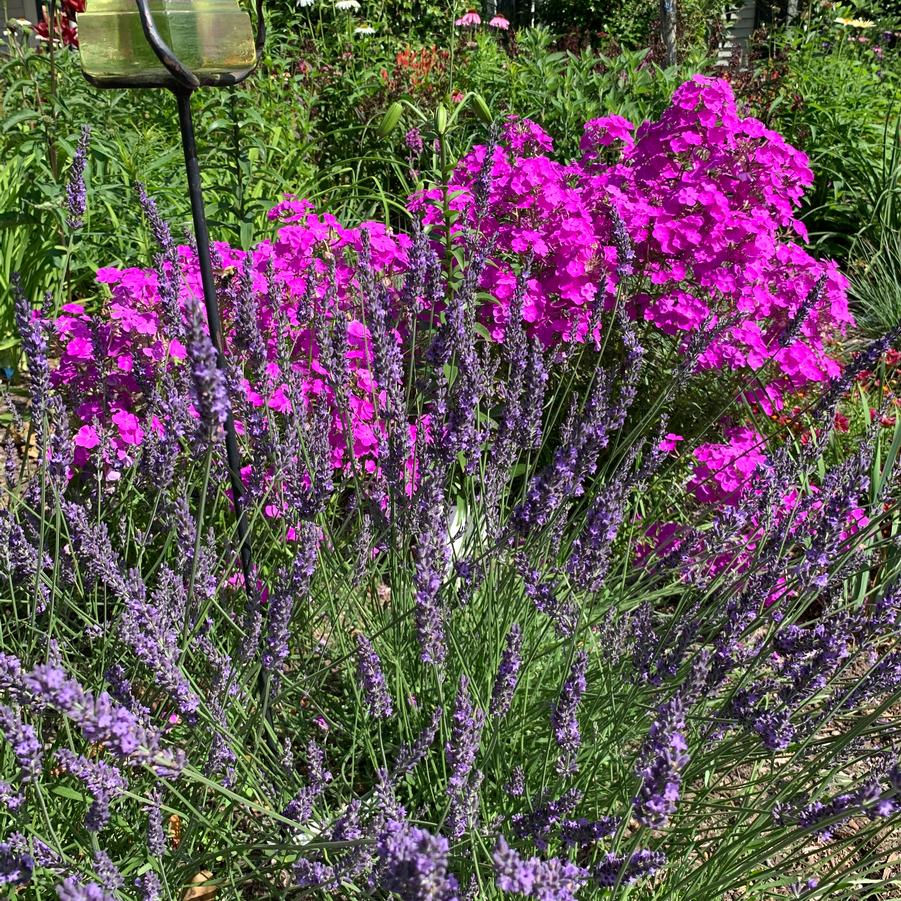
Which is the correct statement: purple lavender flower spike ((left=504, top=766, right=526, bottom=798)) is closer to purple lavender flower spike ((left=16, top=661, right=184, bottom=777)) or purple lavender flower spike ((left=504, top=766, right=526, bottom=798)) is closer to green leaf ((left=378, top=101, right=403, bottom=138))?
purple lavender flower spike ((left=16, top=661, right=184, bottom=777))

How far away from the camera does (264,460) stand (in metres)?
1.81

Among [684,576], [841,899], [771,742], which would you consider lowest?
[841,899]

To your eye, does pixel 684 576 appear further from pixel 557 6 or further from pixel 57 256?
pixel 557 6

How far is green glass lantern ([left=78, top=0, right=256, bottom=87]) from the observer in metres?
1.65

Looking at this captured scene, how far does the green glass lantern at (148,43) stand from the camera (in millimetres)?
1646

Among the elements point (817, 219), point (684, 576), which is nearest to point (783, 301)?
point (684, 576)

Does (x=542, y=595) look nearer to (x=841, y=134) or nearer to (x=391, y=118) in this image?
(x=391, y=118)

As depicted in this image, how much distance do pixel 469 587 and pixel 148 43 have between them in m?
1.17

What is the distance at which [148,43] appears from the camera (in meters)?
1.61

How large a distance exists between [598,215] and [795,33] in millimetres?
6611

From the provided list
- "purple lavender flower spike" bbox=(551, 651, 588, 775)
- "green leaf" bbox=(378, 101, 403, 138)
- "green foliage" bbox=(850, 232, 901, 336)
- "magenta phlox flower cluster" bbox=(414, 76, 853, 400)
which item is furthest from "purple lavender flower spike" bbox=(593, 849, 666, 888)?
"green foliage" bbox=(850, 232, 901, 336)

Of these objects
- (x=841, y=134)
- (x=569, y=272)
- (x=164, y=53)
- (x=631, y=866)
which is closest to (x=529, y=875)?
(x=631, y=866)

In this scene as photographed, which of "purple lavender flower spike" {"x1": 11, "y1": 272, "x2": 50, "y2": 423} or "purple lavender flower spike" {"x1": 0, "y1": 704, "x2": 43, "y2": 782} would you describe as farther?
"purple lavender flower spike" {"x1": 11, "y1": 272, "x2": 50, "y2": 423}

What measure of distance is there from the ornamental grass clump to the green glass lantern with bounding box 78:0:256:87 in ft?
0.96
